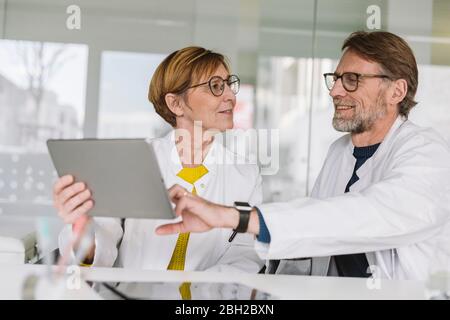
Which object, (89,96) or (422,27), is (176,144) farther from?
(422,27)

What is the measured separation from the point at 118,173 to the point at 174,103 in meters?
1.08

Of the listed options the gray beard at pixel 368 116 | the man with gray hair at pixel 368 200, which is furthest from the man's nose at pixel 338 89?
the gray beard at pixel 368 116

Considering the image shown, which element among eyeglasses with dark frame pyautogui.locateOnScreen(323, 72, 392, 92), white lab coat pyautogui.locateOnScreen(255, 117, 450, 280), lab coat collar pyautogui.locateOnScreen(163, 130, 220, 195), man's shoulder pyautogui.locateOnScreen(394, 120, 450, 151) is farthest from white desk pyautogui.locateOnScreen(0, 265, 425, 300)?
eyeglasses with dark frame pyautogui.locateOnScreen(323, 72, 392, 92)

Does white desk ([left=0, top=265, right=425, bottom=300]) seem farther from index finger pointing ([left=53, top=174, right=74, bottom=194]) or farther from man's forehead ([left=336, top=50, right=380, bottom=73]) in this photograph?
man's forehead ([left=336, top=50, right=380, bottom=73])

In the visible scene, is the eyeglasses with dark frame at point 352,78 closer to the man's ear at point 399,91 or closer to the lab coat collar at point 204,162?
the man's ear at point 399,91

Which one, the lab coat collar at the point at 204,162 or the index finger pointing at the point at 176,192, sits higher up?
the lab coat collar at the point at 204,162

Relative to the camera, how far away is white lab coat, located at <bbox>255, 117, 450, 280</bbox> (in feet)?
5.32

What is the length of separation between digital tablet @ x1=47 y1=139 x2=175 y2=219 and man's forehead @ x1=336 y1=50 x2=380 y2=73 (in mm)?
1120

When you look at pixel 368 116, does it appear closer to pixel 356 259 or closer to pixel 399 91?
pixel 399 91

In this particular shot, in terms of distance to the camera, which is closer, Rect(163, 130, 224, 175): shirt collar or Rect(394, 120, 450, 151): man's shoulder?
Rect(394, 120, 450, 151): man's shoulder

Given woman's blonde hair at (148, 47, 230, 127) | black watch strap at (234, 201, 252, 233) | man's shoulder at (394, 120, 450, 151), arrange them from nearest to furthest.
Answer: black watch strap at (234, 201, 252, 233)
man's shoulder at (394, 120, 450, 151)
woman's blonde hair at (148, 47, 230, 127)

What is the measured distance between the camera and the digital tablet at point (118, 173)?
57.3 inches

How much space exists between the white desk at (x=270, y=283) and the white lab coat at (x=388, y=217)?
0.11 m
